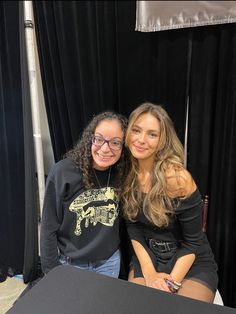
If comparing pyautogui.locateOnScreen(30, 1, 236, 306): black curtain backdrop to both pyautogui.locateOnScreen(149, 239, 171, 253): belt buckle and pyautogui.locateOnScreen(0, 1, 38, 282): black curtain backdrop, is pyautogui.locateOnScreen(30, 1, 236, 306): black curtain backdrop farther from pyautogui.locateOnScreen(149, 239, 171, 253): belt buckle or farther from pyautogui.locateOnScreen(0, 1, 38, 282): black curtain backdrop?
pyautogui.locateOnScreen(149, 239, 171, 253): belt buckle

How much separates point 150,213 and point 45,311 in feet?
2.13

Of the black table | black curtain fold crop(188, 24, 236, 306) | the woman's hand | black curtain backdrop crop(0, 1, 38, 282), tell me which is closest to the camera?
the black table

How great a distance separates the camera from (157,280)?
47.1 inches

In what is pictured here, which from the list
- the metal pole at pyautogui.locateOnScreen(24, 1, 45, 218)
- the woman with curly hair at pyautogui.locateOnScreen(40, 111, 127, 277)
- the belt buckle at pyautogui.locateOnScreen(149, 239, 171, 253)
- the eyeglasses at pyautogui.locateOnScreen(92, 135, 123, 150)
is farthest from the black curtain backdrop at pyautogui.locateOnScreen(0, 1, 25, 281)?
the belt buckle at pyautogui.locateOnScreen(149, 239, 171, 253)

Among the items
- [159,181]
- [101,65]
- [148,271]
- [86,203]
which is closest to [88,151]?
[86,203]

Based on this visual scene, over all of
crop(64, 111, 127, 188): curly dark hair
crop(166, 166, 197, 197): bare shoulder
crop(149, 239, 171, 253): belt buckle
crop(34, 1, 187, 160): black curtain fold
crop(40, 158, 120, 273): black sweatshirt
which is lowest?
crop(149, 239, 171, 253): belt buckle

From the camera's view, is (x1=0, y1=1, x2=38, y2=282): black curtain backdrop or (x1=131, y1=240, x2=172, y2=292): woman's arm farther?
(x1=0, y1=1, x2=38, y2=282): black curtain backdrop

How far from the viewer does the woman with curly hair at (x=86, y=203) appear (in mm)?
1231

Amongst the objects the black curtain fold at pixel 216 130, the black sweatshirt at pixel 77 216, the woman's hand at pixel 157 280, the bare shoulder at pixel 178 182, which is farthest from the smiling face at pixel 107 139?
the woman's hand at pixel 157 280

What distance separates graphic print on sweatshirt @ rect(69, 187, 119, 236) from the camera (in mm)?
1261

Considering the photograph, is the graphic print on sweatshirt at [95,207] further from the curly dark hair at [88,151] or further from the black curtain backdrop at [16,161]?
the black curtain backdrop at [16,161]

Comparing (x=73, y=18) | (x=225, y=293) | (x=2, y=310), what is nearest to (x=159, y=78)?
(x=73, y=18)

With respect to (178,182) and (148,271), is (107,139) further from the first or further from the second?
(148,271)

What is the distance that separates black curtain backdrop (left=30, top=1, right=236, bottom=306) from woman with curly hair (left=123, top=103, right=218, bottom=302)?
0.20 metres
